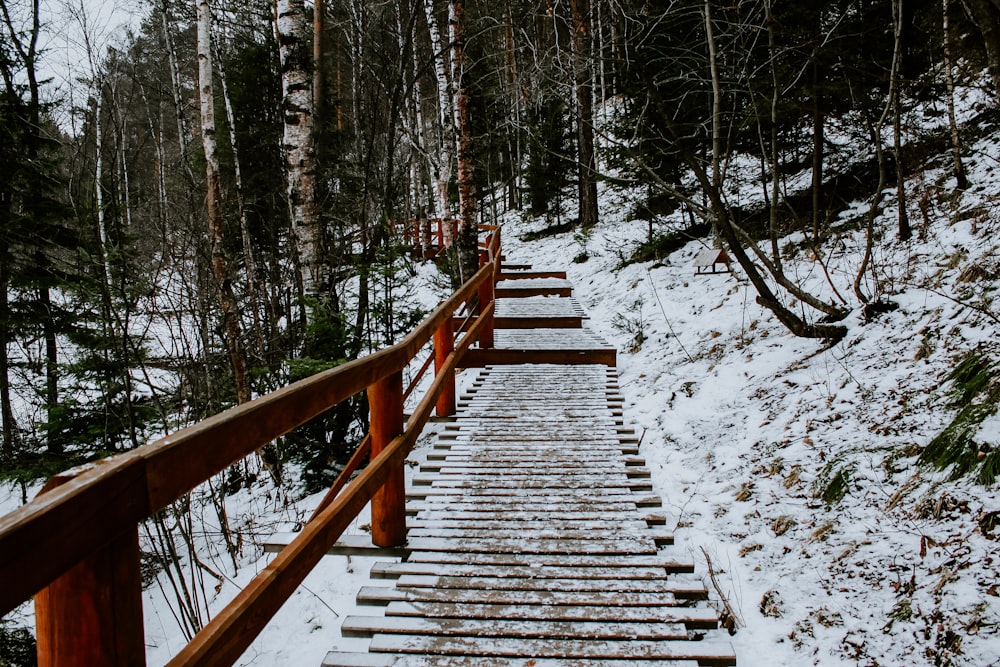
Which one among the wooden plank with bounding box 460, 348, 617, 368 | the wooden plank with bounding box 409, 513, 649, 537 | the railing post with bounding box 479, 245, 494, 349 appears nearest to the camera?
the wooden plank with bounding box 409, 513, 649, 537

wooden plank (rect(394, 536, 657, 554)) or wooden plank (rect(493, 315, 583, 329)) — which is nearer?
wooden plank (rect(394, 536, 657, 554))

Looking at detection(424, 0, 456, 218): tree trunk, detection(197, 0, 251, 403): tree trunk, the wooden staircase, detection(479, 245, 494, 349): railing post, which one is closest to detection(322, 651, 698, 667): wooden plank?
the wooden staircase

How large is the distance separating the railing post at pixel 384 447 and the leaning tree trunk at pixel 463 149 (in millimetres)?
6036

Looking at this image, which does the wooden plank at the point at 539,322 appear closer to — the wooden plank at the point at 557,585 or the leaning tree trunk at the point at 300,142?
the leaning tree trunk at the point at 300,142

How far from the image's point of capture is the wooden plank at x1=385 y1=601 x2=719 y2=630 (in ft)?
8.93

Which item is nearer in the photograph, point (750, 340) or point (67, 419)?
point (750, 340)

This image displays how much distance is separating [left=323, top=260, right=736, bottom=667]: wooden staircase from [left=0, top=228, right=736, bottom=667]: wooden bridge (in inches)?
0.4

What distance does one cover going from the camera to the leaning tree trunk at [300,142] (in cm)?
664

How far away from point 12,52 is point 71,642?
14.2m

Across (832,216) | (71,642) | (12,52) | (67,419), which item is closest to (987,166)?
(832,216)

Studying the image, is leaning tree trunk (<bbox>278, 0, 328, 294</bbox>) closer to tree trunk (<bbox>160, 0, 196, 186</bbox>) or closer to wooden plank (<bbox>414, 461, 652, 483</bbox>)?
tree trunk (<bbox>160, 0, 196, 186</bbox>)

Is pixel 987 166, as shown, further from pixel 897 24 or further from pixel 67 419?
pixel 67 419

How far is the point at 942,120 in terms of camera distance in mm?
10383

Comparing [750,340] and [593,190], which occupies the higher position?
[593,190]
